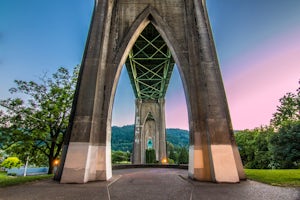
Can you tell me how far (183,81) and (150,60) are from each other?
14.2 meters

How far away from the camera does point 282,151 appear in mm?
7375

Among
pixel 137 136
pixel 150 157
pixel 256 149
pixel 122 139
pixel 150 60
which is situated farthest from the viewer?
pixel 122 139

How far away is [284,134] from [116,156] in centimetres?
6522

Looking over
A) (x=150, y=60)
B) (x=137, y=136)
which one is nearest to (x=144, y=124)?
(x=137, y=136)

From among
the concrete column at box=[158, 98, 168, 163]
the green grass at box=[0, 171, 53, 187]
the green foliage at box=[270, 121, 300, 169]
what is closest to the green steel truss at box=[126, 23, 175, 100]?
the concrete column at box=[158, 98, 168, 163]

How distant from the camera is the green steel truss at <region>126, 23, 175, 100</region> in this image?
717 inches

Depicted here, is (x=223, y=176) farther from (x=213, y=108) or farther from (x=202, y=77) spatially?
(x=202, y=77)

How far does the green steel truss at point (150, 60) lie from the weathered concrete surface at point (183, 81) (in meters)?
5.75

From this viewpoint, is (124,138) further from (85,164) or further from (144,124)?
(85,164)

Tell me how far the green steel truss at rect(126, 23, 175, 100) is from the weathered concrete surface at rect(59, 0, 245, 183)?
18.9 ft

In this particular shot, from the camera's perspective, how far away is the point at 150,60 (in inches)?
897

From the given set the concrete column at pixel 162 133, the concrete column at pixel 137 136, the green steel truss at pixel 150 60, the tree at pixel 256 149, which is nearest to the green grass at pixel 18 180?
the green steel truss at pixel 150 60

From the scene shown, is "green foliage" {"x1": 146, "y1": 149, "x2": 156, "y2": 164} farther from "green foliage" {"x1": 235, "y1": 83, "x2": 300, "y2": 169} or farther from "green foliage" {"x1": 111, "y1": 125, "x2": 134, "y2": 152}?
"green foliage" {"x1": 111, "y1": 125, "x2": 134, "y2": 152}

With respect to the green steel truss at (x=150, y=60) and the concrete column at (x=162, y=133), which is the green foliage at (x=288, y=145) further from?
the concrete column at (x=162, y=133)
